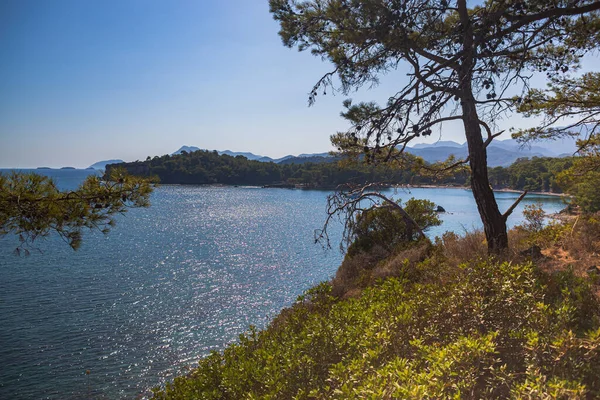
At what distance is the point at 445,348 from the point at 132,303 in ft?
65.4

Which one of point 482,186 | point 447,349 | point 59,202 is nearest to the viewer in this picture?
point 447,349

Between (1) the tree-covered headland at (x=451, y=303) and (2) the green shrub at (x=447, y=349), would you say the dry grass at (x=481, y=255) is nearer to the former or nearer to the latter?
(1) the tree-covered headland at (x=451, y=303)

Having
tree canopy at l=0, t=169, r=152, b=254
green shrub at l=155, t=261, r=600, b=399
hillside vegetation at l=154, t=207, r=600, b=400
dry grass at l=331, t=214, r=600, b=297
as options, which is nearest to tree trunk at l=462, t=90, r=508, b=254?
dry grass at l=331, t=214, r=600, b=297

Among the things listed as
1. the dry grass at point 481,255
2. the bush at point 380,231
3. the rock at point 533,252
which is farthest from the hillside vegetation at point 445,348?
the bush at point 380,231

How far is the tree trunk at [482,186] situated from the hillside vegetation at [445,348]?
993 mm

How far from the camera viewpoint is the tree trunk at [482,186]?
23.4ft

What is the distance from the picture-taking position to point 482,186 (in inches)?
285

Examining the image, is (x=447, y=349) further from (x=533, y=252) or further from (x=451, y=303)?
(x=533, y=252)

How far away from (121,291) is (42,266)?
32.0 ft

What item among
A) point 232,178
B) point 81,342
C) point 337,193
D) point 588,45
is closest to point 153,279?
point 81,342

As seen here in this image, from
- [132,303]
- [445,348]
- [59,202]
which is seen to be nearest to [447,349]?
[445,348]

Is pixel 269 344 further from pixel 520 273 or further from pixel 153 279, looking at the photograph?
pixel 153 279

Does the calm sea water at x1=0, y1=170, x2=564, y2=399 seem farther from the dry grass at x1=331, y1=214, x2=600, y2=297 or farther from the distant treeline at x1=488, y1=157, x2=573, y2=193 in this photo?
the distant treeline at x1=488, y1=157, x2=573, y2=193

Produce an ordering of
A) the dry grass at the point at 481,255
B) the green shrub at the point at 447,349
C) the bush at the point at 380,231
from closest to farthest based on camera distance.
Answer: the green shrub at the point at 447,349, the dry grass at the point at 481,255, the bush at the point at 380,231
